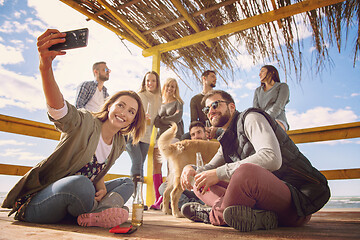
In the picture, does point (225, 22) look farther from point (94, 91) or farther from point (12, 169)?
point (12, 169)

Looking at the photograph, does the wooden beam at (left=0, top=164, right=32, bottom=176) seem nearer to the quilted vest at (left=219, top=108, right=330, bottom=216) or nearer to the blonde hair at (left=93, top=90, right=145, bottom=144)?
the blonde hair at (left=93, top=90, right=145, bottom=144)

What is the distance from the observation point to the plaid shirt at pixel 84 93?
283 cm

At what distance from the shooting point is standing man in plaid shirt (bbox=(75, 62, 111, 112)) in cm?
285

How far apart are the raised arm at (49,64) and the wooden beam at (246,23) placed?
2.56 meters

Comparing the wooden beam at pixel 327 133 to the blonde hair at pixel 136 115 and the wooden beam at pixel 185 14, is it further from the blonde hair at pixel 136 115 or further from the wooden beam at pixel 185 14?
the blonde hair at pixel 136 115

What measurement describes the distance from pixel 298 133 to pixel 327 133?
0.38 meters

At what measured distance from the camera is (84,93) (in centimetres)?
287

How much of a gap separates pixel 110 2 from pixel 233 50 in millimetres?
1976

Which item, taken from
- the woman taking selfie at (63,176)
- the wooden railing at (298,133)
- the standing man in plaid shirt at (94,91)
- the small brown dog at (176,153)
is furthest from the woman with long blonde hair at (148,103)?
the woman taking selfie at (63,176)

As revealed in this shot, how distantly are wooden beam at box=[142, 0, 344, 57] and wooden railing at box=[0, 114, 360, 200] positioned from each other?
1.67 m

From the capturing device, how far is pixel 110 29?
3.39 meters

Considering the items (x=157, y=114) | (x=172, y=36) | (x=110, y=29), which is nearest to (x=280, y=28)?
(x=172, y=36)

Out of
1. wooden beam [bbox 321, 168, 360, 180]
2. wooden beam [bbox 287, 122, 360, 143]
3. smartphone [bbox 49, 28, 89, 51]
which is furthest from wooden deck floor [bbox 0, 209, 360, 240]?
wooden beam [bbox 287, 122, 360, 143]

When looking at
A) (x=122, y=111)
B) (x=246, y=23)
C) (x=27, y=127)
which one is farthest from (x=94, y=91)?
(x=246, y=23)
